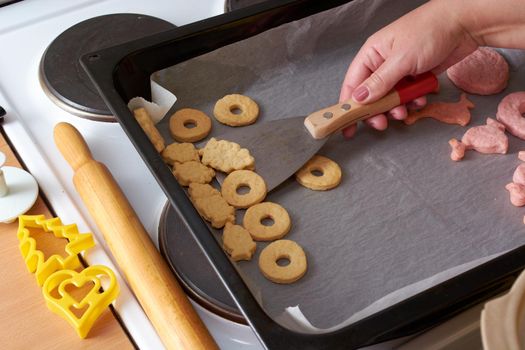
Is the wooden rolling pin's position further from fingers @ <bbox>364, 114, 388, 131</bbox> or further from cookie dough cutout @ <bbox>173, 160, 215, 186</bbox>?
fingers @ <bbox>364, 114, 388, 131</bbox>

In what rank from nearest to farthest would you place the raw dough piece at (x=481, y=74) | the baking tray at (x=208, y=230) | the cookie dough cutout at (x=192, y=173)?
1. the baking tray at (x=208, y=230)
2. the cookie dough cutout at (x=192, y=173)
3. the raw dough piece at (x=481, y=74)

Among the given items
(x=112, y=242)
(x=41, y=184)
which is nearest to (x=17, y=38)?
(x=41, y=184)

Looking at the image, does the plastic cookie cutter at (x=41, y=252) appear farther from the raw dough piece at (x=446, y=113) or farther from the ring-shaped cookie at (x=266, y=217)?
the raw dough piece at (x=446, y=113)

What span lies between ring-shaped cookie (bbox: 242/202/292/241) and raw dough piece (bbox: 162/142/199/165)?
0.10 m

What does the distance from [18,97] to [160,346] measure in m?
0.41

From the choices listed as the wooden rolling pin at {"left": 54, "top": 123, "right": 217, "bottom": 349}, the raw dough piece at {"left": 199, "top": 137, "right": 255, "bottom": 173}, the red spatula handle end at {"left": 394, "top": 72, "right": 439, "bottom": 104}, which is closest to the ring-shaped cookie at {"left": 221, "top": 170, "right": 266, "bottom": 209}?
the raw dough piece at {"left": 199, "top": 137, "right": 255, "bottom": 173}

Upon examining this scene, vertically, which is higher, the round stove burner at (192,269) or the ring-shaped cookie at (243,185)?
the ring-shaped cookie at (243,185)

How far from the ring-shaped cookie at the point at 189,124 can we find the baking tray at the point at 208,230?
49 mm

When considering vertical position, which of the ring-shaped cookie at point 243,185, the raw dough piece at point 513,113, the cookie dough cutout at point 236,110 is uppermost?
the cookie dough cutout at point 236,110

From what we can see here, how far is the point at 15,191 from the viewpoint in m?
0.78

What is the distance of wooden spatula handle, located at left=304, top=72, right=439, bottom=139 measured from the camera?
0.84 m

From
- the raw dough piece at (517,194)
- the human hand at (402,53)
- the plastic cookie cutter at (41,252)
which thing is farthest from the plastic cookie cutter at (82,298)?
the raw dough piece at (517,194)

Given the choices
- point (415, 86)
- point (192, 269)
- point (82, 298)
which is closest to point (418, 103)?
point (415, 86)

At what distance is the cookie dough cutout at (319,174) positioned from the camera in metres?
0.81
